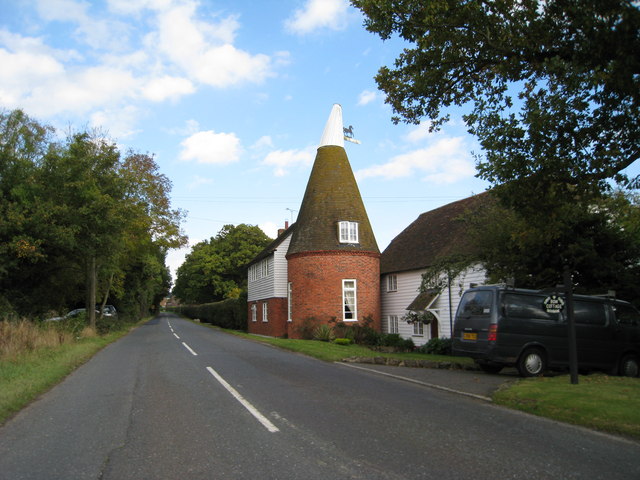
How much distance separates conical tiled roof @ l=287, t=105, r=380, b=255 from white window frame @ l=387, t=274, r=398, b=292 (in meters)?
1.87

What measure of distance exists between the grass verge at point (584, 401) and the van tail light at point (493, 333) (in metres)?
1.88

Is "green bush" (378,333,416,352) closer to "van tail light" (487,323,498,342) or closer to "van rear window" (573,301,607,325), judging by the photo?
"van rear window" (573,301,607,325)

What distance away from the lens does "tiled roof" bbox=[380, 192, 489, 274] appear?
23.8 m

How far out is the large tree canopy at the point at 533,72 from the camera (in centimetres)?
782

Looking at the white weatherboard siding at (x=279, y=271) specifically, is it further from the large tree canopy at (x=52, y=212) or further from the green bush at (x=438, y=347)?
the green bush at (x=438, y=347)

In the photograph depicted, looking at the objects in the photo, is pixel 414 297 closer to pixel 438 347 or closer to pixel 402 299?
pixel 402 299

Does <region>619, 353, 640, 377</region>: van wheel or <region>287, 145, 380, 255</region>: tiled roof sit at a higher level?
<region>287, 145, 380, 255</region>: tiled roof

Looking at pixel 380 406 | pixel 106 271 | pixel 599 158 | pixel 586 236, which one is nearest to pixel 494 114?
pixel 599 158

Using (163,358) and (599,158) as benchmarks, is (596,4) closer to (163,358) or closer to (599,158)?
(599,158)

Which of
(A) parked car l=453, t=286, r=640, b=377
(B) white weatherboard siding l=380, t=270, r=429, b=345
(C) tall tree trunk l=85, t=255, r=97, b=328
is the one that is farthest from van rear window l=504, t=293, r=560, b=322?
(C) tall tree trunk l=85, t=255, r=97, b=328

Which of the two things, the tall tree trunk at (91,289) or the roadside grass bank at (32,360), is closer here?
the roadside grass bank at (32,360)

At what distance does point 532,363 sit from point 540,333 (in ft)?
2.55

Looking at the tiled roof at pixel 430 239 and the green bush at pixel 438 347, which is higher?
the tiled roof at pixel 430 239

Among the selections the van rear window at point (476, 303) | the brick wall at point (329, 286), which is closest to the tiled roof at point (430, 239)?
the brick wall at point (329, 286)
